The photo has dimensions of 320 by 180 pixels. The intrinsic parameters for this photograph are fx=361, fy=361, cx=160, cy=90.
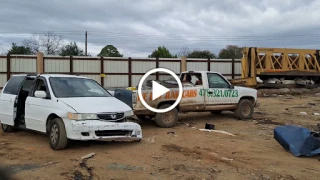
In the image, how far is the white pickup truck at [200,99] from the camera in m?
10.7

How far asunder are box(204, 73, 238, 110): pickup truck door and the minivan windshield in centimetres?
418

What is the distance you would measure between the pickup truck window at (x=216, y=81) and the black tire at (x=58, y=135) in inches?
234

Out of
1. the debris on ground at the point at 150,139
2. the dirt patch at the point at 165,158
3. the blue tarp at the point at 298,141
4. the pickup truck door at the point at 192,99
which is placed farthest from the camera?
the pickup truck door at the point at 192,99

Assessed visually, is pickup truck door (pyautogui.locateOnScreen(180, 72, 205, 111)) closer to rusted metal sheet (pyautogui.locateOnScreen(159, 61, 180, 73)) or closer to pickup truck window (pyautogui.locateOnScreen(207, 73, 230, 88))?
pickup truck window (pyautogui.locateOnScreen(207, 73, 230, 88))

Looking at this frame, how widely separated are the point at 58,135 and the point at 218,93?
6.22 metres

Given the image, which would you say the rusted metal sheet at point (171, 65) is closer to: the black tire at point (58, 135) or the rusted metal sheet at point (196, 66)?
the rusted metal sheet at point (196, 66)

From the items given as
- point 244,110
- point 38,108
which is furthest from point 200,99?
point 38,108

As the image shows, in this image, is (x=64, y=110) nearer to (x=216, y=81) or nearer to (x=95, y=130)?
(x=95, y=130)

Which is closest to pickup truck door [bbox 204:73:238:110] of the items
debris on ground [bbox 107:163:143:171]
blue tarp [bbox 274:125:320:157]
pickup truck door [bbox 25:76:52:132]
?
blue tarp [bbox 274:125:320:157]

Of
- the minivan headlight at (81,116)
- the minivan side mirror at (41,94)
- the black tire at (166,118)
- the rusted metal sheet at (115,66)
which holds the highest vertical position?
the rusted metal sheet at (115,66)

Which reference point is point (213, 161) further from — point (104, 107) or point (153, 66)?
point (153, 66)

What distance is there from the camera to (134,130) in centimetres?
784

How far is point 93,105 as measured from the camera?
302 inches

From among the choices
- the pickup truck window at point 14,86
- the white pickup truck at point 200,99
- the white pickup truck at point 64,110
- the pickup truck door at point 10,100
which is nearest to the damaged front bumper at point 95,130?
the white pickup truck at point 64,110
